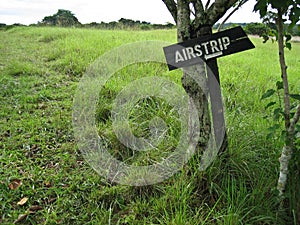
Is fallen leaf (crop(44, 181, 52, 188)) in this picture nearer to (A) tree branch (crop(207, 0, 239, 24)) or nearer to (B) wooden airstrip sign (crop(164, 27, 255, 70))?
(B) wooden airstrip sign (crop(164, 27, 255, 70))

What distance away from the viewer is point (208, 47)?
151 cm

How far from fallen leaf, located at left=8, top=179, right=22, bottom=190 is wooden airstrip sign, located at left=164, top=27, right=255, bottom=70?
4.34ft

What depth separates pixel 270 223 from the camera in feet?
4.80

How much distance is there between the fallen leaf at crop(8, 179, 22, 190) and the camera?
5.94 ft

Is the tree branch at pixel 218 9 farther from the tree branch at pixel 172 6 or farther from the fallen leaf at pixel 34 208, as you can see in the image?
the fallen leaf at pixel 34 208

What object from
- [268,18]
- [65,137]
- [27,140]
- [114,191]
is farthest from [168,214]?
[27,140]

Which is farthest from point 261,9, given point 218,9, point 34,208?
point 34,208

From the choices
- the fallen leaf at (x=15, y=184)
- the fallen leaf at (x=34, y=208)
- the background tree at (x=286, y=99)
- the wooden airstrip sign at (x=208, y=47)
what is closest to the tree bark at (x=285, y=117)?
the background tree at (x=286, y=99)

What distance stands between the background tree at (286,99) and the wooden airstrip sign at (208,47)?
219 millimetres

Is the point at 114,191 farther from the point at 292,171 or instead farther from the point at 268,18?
the point at 268,18

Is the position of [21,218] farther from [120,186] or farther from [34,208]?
[120,186]

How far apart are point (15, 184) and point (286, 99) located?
178 centimetres

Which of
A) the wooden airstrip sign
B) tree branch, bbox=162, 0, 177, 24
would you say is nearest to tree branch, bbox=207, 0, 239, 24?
the wooden airstrip sign

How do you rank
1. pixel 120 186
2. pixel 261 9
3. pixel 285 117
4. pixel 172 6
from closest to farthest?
1. pixel 261 9
2. pixel 285 117
3. pixel 172 6
4. pixel 120 186
